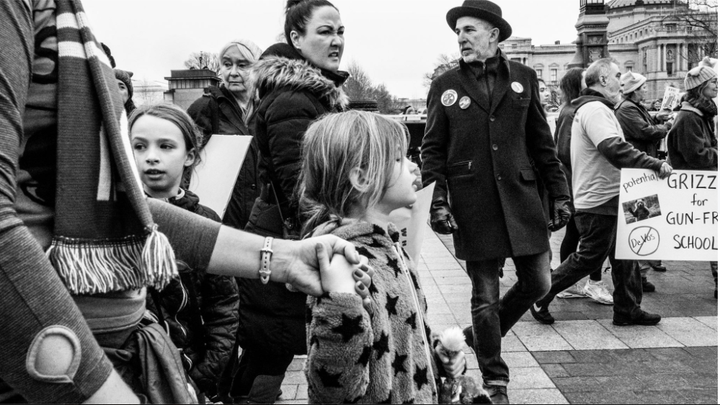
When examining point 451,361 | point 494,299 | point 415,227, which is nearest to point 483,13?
point 415,227

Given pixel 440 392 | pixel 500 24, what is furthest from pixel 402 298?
pixel 500 24

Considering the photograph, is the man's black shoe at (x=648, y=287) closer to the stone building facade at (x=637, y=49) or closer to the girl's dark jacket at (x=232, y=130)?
the girl's dark jacket at (x=232, y=130)

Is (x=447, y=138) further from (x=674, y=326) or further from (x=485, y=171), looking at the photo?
(x=674, y=326)

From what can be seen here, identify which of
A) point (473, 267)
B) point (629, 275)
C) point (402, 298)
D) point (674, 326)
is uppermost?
point (402, 298)

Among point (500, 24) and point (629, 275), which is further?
point (629, 275)

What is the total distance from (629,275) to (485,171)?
215cm

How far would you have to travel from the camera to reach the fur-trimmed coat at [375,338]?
1.77 metres

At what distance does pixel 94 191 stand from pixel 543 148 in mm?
3562

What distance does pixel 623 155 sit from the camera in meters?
5.70

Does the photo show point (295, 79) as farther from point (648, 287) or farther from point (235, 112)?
point (648, 287)

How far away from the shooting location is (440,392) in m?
2.30

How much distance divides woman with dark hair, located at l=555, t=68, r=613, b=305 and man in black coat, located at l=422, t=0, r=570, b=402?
7.44 feet

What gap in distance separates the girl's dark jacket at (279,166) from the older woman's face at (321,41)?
135 millimetres

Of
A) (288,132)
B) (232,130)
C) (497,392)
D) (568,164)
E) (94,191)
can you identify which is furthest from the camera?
(568,164)
